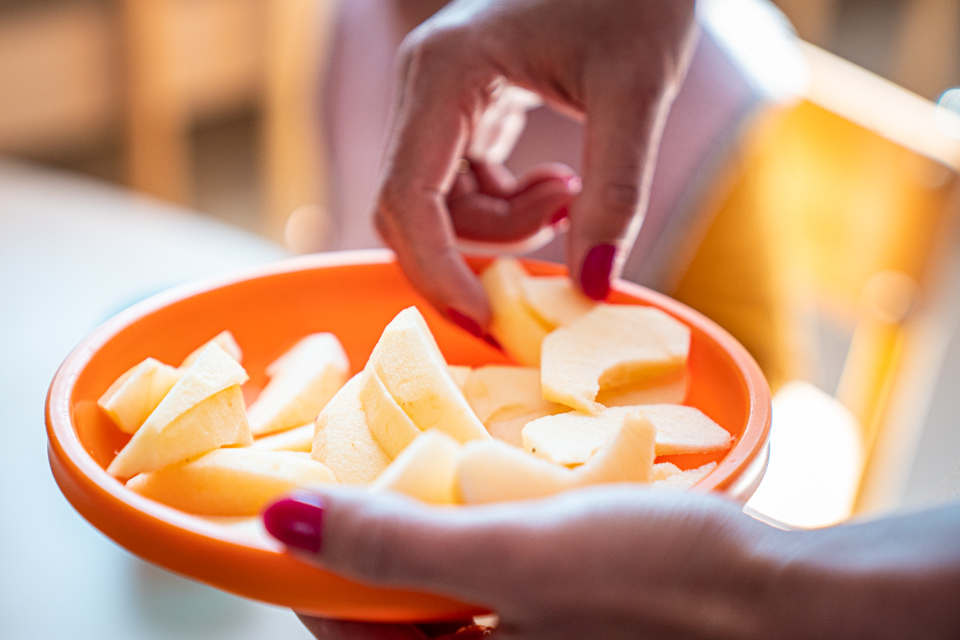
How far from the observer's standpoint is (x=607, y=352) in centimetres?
68

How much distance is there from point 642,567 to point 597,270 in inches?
15.5

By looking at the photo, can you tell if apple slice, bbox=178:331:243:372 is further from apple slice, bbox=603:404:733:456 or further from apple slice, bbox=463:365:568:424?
apple slice, bbox=603:404:733:456

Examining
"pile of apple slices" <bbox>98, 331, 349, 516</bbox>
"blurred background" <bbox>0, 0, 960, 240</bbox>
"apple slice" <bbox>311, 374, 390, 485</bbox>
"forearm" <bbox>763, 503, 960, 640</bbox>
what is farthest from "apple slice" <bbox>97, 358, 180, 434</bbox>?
"blurred background" <bbox>0, 0, 960, 240</bbox>

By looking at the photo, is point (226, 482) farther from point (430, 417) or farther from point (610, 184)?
point (610, 184)

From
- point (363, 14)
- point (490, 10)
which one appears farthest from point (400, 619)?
point (363, 14)

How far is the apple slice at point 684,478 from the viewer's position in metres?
0.53

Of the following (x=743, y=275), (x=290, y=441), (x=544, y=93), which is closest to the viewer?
(x=290, y=441)

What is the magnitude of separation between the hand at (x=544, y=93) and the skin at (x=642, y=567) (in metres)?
0.37

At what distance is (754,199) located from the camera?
4.84ft

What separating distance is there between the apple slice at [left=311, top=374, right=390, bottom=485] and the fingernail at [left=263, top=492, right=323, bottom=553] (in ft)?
0.44

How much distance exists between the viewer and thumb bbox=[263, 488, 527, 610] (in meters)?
0.40

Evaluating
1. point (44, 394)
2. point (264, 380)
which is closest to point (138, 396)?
point (264, 380)

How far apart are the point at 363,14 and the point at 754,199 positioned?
977 millimetres

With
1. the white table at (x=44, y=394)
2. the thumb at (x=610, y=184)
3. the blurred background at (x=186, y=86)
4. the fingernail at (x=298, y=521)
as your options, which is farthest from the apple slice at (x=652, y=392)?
the blurred background at (x=186, y=86)
